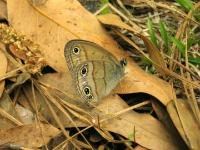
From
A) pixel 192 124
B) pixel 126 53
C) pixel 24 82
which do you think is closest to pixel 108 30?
pixel 126 53

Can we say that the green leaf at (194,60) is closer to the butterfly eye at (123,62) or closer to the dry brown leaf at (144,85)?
the dry brown leaf at (144,85)

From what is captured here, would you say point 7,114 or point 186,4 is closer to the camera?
point 7,114

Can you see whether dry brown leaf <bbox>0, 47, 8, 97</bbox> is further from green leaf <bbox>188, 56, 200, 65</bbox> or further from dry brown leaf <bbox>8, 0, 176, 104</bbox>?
green leaf <bbox>188, 56, 200, 65</bbox>

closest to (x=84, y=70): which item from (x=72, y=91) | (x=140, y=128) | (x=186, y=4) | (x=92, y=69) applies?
(x=92, y=69)

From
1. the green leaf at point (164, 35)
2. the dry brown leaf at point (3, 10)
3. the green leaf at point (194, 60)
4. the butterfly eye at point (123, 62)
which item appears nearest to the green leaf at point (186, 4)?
the green leaf at point (164, 35)

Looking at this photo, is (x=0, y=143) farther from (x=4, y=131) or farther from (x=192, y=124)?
(x=192, y=124)

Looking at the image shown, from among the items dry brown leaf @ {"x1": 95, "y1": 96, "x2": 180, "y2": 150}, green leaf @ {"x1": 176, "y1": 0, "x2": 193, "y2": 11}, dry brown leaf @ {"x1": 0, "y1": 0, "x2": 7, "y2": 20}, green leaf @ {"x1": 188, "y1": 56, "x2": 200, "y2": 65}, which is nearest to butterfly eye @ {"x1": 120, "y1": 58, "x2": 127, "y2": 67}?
dry brown leaf @ {"x1": 95, "y1": 96, "x2": 180, "y2": 150}

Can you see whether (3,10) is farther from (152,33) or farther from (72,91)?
(152,33)
